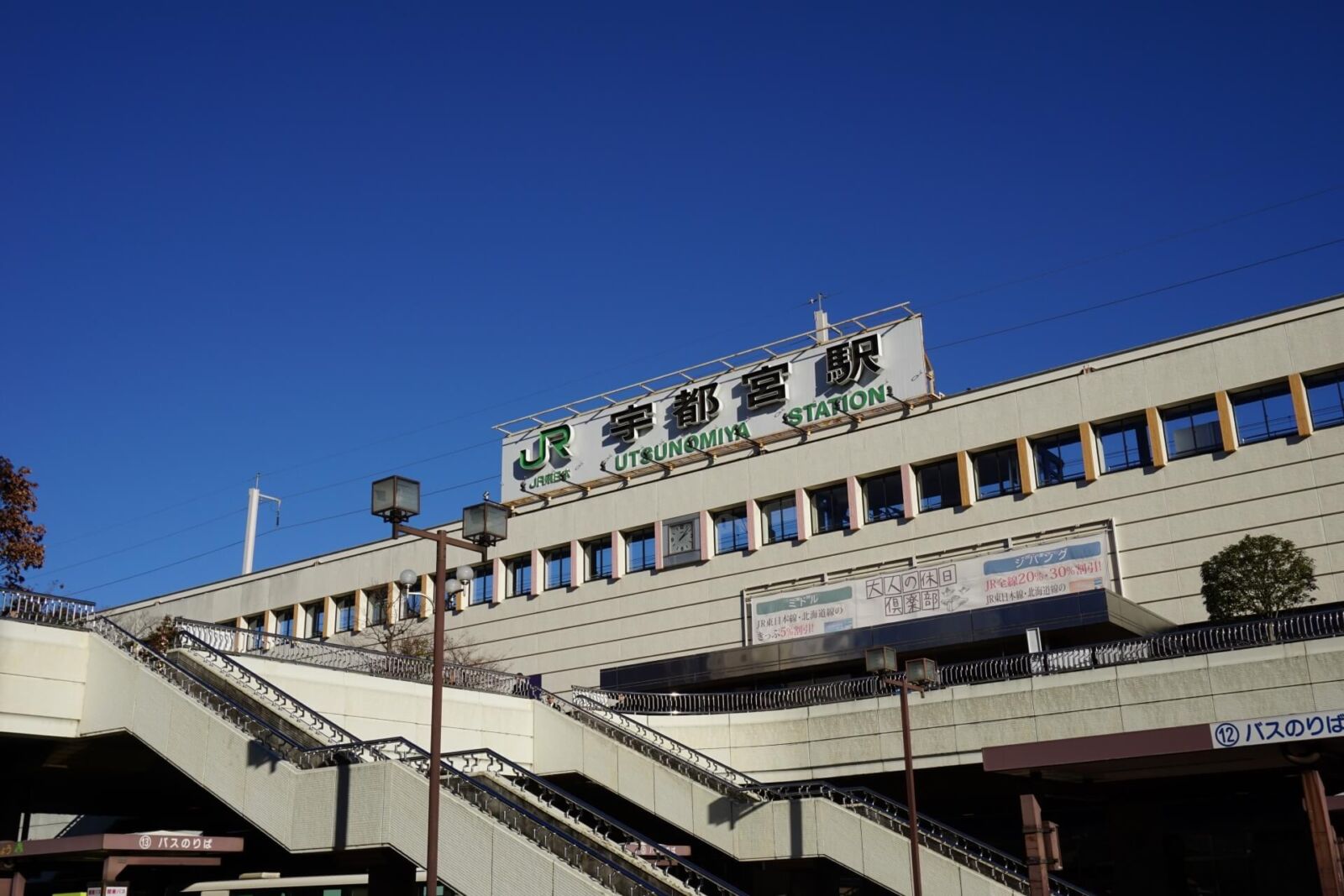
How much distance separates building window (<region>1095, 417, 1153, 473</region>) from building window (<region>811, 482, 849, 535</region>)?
334 inches

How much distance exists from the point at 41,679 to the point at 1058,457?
27.7m

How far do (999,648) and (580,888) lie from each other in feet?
65.6

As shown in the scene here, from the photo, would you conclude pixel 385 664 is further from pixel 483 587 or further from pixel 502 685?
pixel 483 587

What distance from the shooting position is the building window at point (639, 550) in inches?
1828

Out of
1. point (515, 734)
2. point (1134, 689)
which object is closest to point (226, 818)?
point (515, 734)

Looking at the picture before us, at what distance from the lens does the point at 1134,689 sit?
27750mm

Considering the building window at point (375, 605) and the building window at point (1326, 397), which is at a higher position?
the building window at point (1326, 397)

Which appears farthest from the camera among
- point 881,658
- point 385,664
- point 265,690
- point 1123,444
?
point 1123,444

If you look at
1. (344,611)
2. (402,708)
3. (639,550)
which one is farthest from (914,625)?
(344,611)

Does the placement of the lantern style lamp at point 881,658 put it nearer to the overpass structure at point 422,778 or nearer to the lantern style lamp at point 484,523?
the overpass structure at point 422,778

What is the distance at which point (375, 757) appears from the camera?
861 inches

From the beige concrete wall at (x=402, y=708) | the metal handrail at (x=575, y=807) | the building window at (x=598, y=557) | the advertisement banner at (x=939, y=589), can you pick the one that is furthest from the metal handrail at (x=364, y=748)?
the building window at (x=598, y=557)

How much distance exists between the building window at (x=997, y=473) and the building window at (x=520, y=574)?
19.1m

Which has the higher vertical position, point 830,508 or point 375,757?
point 830,508
